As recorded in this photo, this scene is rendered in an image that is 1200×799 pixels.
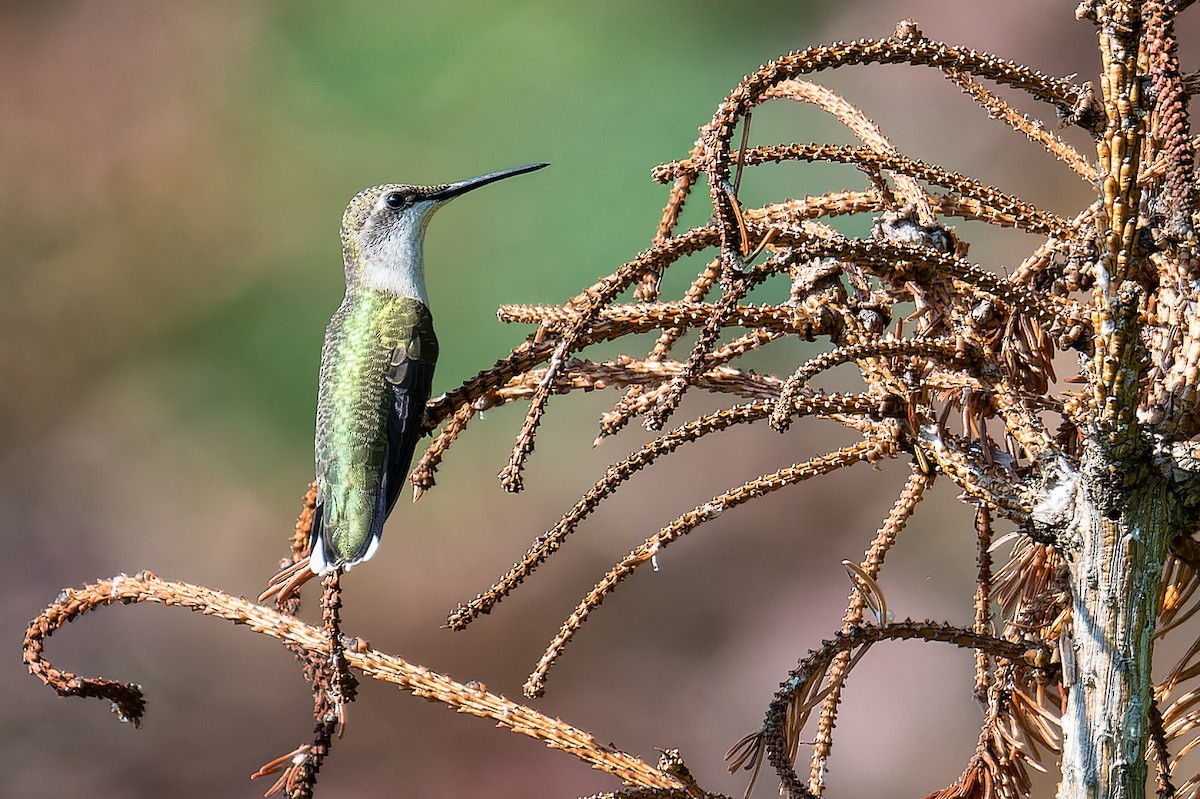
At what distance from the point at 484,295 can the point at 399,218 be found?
0.45m

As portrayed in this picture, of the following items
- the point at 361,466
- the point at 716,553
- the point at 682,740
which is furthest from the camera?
the point at 716,553

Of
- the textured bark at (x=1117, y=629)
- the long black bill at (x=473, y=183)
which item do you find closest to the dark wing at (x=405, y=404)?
the long black bill at (x=473, y=183)

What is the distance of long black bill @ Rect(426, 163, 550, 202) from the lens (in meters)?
1.00

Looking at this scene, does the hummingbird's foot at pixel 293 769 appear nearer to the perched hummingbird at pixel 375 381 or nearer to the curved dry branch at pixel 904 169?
the curved dry branch at pixel 904 169

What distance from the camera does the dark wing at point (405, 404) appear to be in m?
0.98

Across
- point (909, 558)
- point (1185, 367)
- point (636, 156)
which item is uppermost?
point (636, 156)

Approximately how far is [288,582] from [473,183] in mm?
570

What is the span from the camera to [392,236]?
3.87 ft

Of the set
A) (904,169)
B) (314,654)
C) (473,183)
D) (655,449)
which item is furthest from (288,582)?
(473,183)

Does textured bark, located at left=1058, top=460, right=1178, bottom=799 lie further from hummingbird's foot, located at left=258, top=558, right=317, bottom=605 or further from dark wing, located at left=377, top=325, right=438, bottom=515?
dark wing, located at left=377, top=325, right=438, bottom=515

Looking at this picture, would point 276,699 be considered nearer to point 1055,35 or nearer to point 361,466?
point 361,466

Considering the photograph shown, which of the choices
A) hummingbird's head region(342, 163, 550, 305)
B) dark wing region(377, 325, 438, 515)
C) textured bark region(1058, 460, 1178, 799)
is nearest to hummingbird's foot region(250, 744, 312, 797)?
textured bark region(1058, 460, 1178, 799)

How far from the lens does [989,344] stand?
470 mm

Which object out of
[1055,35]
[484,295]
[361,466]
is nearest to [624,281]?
[361,466]
